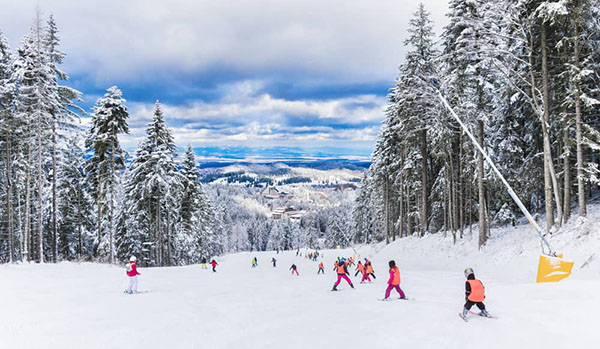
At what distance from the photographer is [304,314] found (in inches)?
439

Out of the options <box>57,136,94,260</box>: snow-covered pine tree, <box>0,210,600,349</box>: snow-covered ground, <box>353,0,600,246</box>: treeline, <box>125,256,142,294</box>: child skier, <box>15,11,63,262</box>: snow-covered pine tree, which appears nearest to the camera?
<box>0,210,600,349</box>: snow-covered ground

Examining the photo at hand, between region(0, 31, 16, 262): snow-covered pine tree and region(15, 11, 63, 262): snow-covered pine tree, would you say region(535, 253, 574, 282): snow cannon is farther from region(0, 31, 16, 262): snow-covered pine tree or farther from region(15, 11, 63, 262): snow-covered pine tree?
region(0, 31, 16, 262): snow-covered pine tree

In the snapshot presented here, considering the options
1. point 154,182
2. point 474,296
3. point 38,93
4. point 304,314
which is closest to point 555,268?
point 474,296

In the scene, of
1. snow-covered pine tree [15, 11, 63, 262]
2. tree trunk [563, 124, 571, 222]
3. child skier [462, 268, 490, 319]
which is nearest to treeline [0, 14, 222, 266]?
snow-covered pine tree [15, 11, 63, 262]

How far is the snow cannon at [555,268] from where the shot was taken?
11.5 m

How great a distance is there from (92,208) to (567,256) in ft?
135

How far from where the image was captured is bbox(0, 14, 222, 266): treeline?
949 inches

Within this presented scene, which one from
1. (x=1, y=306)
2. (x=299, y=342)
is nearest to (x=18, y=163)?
(x=1, y=306)

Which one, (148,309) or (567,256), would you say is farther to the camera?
(567,256)

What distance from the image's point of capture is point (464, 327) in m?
8.55

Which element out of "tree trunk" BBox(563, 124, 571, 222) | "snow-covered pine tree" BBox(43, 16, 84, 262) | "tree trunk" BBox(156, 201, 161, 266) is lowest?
"tree trunk" BBox(156, 201, 161, 266)

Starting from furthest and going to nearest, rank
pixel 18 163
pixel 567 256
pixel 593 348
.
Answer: pixel 18 163, pixel 567 256, pixel 593 348

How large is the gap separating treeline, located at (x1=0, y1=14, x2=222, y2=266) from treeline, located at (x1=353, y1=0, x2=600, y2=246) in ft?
73.5

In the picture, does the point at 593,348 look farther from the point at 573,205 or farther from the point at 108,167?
the point at 108,167
